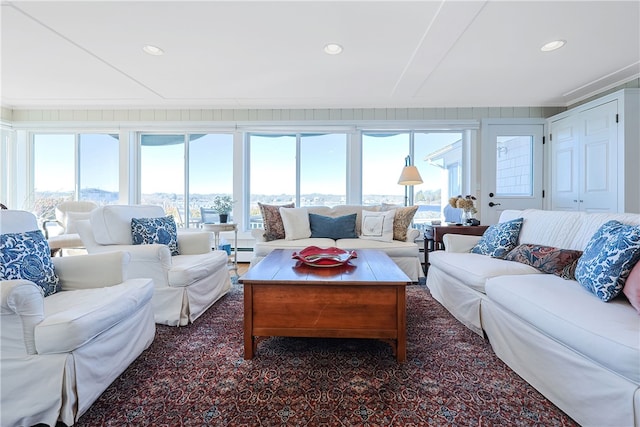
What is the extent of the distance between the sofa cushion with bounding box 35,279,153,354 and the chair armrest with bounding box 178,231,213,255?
1043 millimetres

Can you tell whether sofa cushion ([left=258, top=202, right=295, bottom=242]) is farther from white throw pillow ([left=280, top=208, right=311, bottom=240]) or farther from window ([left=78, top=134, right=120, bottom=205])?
window ([left=78, top=134, right=120, bottom=205])

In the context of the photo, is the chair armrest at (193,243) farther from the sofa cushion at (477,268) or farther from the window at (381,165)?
the window at (381,165)

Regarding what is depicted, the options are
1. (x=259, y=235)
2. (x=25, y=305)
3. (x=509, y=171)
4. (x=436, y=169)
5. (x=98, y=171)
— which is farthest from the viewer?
(x=98, y=171)

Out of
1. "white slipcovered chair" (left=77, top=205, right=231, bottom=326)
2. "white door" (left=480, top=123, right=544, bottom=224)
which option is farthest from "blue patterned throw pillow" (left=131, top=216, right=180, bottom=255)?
"white door" (left=480, top=123, right=544, bottom=224)

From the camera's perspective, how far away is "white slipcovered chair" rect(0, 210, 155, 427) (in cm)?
114

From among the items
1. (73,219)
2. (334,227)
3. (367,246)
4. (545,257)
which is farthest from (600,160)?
(73,219)

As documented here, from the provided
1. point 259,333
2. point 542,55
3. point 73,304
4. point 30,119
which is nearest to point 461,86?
point 542,55

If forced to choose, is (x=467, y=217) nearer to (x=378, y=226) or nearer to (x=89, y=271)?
(x=378, y=226)

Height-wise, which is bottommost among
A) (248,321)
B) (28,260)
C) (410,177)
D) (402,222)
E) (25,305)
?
(248,321)

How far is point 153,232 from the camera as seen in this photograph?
2508 millimetres

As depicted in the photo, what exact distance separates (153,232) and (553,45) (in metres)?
4.00

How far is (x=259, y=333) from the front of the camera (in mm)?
1695

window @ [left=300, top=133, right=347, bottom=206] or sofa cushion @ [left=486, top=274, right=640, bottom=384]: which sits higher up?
window @ [left=300, top=133, right=347, bottom=206]

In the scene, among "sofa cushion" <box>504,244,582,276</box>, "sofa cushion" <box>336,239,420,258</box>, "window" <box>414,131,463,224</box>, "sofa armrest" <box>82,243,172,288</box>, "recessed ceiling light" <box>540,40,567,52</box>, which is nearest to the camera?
"sofa cushion" <box>504,244,582,276</box>
